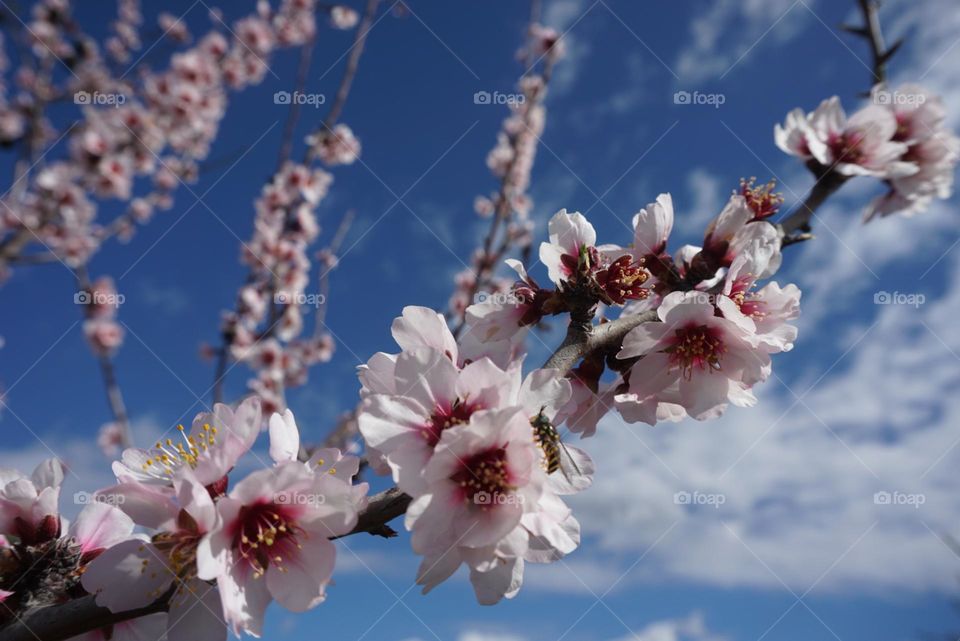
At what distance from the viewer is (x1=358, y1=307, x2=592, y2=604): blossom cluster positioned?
38.1 inches

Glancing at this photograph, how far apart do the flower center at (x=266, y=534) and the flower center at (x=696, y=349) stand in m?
0.84

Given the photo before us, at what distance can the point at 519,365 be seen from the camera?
1072 mm

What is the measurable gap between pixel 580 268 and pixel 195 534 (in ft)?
2.92

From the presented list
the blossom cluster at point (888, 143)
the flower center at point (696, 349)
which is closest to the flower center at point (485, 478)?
the flower center at point (696, 349)

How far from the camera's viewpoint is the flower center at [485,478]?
1.01 metres

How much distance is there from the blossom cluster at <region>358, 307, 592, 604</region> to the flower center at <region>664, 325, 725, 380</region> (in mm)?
351

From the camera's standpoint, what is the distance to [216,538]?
956 millimetres

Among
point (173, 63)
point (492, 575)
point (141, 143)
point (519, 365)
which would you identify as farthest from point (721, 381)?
point (173, 63)

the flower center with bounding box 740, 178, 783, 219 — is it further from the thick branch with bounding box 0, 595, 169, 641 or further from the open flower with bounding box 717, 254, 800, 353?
the thick branch with bounding box 0, 595, 169, 641

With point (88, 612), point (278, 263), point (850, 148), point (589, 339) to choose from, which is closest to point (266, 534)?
point (88, 612)

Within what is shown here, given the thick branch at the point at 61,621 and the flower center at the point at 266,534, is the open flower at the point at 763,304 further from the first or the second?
the thick branch at the point at 61,621

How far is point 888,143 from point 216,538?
7.80ft

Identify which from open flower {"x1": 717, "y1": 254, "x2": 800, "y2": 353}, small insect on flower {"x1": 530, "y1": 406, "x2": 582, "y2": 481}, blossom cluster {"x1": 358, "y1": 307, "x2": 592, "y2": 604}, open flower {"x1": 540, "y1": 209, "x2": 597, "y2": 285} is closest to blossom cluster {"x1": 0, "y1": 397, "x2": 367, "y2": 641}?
blossom cluster {"x1": 358, "y1": 307, "x2": 592, "y2": 604}

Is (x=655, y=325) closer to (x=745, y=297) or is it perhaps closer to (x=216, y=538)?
(x=745, y=297)
